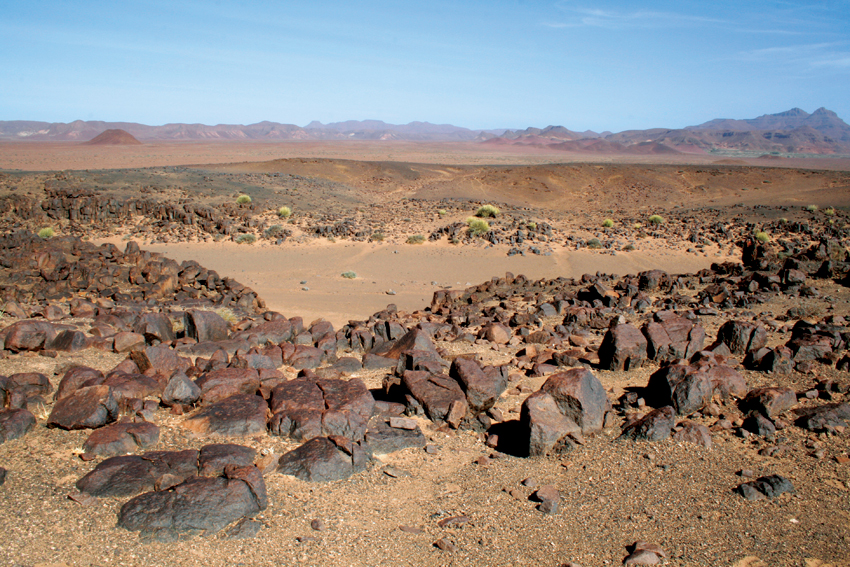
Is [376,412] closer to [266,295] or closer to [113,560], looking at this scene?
[113,560]

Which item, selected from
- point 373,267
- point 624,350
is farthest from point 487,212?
point 624,350

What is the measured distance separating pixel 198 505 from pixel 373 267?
49.5ft

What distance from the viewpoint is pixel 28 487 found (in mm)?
4445

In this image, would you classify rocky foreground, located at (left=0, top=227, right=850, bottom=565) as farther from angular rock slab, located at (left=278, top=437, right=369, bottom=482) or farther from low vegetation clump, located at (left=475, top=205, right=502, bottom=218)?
low vegetation clump, located at (left=475, top=205, right=502, bottom=218)

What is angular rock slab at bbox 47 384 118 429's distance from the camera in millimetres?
5355

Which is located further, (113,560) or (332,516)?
(332,516)

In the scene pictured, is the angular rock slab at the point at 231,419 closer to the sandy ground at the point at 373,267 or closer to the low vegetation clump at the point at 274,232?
the sandy ground at the point at 373,267

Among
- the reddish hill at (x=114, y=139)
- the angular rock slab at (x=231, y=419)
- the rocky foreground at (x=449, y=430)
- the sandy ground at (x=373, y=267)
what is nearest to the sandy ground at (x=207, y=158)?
the reddish hill at (x=114, y=139)

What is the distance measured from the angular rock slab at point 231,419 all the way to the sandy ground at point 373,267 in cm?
738

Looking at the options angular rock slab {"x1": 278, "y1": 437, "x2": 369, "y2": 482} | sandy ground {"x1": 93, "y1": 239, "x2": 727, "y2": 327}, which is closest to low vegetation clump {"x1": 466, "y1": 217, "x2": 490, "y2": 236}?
sandy ground {"x1": 93, "y1": 239, "x2": 727, "y2": 327}

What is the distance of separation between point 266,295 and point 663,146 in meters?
133

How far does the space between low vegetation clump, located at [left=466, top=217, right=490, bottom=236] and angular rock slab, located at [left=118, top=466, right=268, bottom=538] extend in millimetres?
19473

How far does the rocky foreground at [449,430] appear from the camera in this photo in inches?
164

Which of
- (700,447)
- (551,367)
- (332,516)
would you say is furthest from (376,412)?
(700,447)
